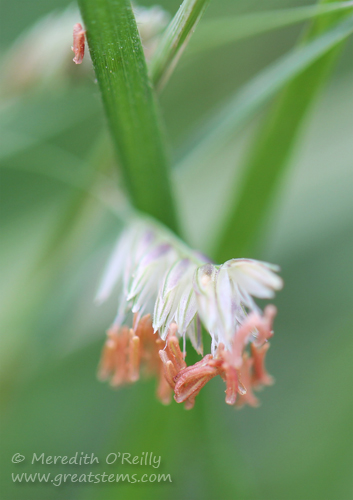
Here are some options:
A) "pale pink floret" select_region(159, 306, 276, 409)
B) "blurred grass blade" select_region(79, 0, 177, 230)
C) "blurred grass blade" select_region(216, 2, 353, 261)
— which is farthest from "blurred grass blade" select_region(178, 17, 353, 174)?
"pale pink floret" select_region(159, 306, 276, 409)

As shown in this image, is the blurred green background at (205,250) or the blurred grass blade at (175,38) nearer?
the blurred grass blade at (175,38)

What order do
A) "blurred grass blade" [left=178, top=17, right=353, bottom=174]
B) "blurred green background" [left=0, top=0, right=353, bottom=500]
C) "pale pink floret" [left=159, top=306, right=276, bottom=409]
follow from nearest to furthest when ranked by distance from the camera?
"pale pink floret" [left=159, top=306, right=276, bottom=409]
"blurred grass blade" [left=178, top=17, right=353, bottom=174]
"blurred green background" [left=0, top=0, right=353, bottom=500]

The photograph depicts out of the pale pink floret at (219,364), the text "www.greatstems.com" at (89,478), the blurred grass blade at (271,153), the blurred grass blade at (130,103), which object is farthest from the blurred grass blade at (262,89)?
the text "www.greatstems.com" at (89,478)

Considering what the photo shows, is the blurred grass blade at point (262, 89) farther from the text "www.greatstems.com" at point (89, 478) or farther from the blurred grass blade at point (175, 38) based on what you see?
the text "www.greatstems.com" at point (89, 478)

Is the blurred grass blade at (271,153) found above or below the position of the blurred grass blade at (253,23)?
below

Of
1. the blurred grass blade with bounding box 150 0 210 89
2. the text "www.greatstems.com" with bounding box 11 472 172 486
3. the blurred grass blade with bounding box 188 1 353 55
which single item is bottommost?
the text "www.greatstems.com" with bounding box 11 472 172 486

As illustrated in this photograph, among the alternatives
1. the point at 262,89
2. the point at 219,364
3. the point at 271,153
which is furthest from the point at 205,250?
the point at 219,364

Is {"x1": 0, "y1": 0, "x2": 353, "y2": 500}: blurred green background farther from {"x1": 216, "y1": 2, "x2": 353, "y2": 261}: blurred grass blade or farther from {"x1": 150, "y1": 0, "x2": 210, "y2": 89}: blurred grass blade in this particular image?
{"x1": 150, "y1": 0, "x2": 210, "y2": 89}: blurred grass blade

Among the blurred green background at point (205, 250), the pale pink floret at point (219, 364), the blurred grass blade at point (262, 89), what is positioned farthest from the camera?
the blurred green background at point (205, 250)
